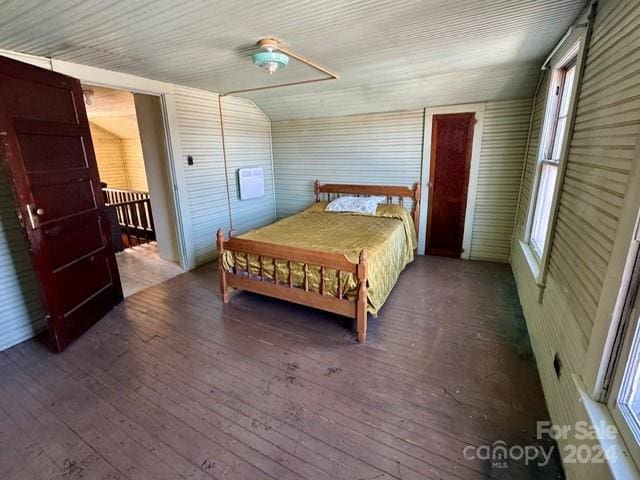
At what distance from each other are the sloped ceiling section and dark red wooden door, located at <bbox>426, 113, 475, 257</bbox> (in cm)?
47

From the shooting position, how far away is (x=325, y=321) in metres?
2.88

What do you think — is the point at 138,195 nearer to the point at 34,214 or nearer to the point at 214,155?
the point at 214,155

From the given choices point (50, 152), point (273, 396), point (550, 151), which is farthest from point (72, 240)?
point (550, 151)

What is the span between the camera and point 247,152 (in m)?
4.90

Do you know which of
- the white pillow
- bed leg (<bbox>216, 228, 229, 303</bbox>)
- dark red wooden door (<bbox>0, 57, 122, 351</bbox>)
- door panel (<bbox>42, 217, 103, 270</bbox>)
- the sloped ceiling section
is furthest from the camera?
the white pillow

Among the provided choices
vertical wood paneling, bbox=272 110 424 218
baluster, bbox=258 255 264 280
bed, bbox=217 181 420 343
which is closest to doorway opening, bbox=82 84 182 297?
bed, bbox=217 181 420 343

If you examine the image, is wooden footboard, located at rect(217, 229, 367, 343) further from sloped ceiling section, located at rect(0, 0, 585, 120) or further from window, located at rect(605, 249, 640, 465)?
sloped ceiling section, located at rect(0, 0, 585, 120)

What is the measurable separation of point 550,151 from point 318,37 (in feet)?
7.60

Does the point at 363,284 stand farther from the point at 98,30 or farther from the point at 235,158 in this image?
the point at 235,158

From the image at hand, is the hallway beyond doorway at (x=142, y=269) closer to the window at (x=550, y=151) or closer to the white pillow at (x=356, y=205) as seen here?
the white pillow at (x=356, y=205)

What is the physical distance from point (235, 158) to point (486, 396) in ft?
13.9

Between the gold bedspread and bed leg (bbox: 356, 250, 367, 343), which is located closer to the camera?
bed leg (bbox: 356, 250, 367, 343)

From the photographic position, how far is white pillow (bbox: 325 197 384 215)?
4.34m

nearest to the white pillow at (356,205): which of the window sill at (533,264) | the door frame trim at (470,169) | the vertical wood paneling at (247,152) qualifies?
the door frame trim at (470,169)
